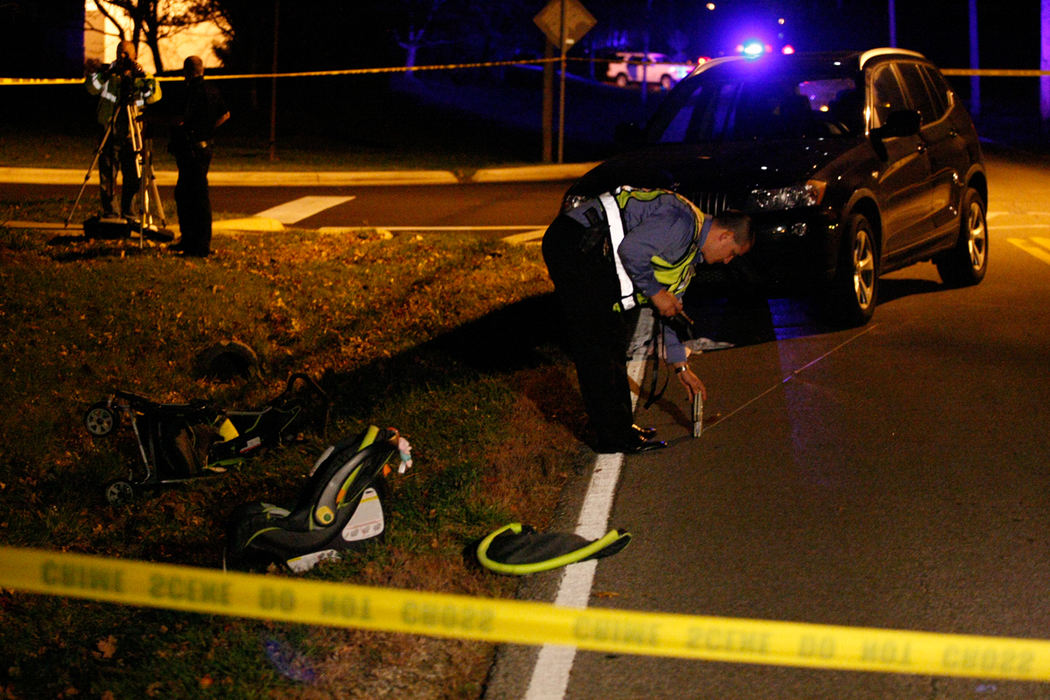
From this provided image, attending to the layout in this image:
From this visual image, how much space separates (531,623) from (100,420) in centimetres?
366

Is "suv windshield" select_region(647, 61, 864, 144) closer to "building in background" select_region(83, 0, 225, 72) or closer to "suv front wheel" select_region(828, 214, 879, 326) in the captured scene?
"suv front wheel" select_region(828, 214, 879, 326)

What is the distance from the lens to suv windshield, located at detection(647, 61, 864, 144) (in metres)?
9.62

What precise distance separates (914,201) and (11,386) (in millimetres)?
6463

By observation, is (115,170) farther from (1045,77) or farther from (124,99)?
(1045,77)

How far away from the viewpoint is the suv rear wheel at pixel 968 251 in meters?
10.7

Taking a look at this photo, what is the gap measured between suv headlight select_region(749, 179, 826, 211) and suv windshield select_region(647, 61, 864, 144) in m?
1.01

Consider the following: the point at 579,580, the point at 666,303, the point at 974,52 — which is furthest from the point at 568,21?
the point at 974,52

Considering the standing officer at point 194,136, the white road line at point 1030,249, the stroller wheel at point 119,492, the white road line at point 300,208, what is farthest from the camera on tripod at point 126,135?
the white road line at point 1030,249

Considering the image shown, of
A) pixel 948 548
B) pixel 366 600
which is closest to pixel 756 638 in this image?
pixel 366 600

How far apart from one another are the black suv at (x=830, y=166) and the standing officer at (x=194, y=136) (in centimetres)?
350

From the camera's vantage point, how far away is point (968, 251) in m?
Result: 10.8

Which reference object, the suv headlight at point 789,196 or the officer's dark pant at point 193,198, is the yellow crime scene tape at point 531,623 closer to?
the suv headlight at point 789,196

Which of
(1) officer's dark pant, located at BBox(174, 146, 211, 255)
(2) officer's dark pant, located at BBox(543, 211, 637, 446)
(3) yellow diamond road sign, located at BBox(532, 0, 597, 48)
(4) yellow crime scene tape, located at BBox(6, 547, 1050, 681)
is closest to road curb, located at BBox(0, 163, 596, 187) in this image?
(3) yellow diamond road sign, located at BBox(532, 0, 597, 48)

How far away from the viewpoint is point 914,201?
9797 mm
